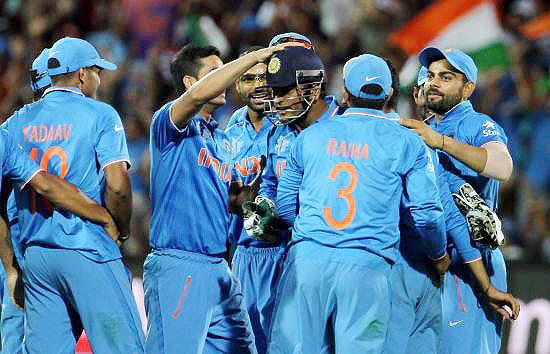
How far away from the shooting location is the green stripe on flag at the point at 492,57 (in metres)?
12.1

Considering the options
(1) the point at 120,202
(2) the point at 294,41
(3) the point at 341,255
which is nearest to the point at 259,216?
(1) the point at 120,202

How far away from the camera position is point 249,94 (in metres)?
7.77

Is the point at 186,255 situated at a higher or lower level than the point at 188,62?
lower

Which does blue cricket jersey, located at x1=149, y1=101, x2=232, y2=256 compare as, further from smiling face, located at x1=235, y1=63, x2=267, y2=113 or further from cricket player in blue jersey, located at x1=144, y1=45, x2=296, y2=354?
smiling face, located at x1=235, y1=63, x2=267, y2=113

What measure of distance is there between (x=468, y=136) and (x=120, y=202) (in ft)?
7.52

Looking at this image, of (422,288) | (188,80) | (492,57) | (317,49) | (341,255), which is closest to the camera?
(341,255)

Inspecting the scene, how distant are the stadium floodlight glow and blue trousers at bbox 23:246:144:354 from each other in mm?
1432

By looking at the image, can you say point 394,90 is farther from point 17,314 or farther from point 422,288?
point 17,314

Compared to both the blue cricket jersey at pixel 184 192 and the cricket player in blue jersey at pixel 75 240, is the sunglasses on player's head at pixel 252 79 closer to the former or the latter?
the blue cricket jersey at pixel 184 192

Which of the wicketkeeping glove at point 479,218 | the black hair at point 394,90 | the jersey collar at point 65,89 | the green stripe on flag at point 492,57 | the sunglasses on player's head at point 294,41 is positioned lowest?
the wicketkeeping glove at point 479,218

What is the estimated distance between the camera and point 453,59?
23.7 ft

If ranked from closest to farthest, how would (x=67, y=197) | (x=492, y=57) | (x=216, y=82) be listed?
(x=216, y=82) → (x=67, y=197) → (x=492, y=57)

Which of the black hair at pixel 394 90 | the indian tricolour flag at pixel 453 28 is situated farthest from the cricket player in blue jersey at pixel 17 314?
the indian tricolour flag at pixel 453 28

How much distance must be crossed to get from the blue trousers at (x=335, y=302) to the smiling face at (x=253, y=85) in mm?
1740
